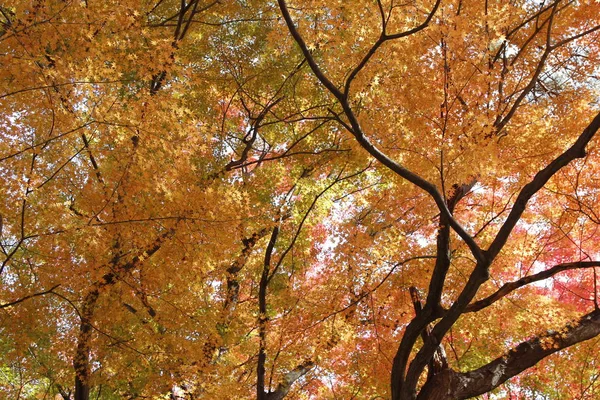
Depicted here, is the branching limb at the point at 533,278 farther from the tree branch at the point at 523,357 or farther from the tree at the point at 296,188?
the tree branch at the point at 523,357

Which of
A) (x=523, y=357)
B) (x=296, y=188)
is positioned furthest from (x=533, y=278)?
(x=296, y=188)

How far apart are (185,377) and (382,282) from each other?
2906mm

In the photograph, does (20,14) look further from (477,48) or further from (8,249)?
(8,249)

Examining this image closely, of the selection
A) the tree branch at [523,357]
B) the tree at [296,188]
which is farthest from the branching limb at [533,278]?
the tree branch at [523,357]

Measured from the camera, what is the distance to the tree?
4805 millimetres

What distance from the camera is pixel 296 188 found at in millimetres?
7898

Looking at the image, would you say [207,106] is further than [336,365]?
No

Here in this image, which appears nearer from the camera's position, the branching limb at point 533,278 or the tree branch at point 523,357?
the branching limb at point 533,278

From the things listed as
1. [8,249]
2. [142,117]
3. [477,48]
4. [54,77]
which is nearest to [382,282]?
[477,48]

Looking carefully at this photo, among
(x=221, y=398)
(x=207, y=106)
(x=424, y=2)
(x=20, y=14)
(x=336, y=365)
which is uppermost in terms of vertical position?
(x=207, y=106)

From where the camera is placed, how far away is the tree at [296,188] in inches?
189

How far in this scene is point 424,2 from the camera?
4934 millimetres

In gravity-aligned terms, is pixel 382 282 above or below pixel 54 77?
below

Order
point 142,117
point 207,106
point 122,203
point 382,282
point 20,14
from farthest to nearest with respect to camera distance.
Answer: point 207,106 → point 382,282 → point 122,203 → point 142,117 → point 20,14
